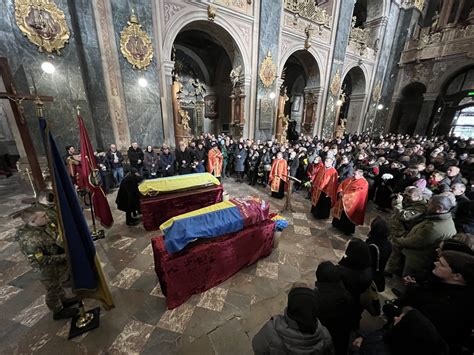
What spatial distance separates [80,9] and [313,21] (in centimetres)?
1189

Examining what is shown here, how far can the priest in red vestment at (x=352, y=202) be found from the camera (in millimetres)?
4266

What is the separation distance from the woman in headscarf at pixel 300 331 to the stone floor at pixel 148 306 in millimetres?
→ 1242

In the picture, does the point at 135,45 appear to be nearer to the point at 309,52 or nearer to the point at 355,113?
the point at 309,52

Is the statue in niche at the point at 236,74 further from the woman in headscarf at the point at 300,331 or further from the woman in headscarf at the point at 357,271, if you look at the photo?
the woman in headscarf at the point at 300,331

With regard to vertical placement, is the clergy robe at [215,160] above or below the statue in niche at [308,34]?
below

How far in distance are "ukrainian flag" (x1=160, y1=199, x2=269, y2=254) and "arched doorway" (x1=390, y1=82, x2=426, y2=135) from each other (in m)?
20.4

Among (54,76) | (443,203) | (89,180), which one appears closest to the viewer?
(443,203)

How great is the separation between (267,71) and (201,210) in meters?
10.1

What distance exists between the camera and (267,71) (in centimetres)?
1074

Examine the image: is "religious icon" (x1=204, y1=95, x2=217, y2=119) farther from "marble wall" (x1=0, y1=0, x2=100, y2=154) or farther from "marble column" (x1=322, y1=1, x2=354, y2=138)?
"marble wall" (x1=0, y1=0, x2=100, y2=154)

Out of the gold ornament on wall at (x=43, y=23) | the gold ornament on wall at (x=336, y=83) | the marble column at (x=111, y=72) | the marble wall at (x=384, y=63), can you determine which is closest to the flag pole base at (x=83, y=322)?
the marble column at (x=111, y=72)

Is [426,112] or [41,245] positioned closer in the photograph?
[41,245]

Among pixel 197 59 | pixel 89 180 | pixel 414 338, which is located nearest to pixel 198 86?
pixel 197 59

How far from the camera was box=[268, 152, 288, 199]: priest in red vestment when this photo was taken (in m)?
6.27
